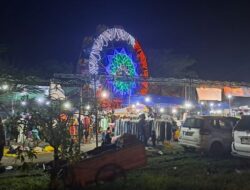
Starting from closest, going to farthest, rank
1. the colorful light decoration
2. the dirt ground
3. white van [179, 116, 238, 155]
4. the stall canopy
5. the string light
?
1. the dirt ground
2. white van [179, 116, 238, 155]
3. the string light
4. the colorful light decoration
5. the stall canopy

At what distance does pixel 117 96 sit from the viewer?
26.9m

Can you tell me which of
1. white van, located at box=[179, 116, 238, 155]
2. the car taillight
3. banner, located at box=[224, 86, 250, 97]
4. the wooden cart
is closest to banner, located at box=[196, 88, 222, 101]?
banner, located at box=[224, 86, 250, 97]

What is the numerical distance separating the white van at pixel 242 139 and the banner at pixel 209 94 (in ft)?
45.1

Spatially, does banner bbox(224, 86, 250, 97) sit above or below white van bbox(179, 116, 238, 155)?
above

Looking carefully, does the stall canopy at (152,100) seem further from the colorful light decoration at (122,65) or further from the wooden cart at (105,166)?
the wooden cart at (105,166)

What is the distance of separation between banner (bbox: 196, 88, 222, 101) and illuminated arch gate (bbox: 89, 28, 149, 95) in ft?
12.7

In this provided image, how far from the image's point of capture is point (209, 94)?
27.5 metres

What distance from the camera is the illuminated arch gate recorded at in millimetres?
26688

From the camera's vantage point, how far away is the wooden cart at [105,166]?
8930 millimetres

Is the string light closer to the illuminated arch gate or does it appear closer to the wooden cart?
the illuminated arch gate

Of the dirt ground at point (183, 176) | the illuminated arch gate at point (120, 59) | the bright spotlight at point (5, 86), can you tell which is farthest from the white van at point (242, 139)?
the illuminated arch gate at point (120, 59)

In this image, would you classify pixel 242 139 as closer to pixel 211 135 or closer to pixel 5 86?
pixel 211 135

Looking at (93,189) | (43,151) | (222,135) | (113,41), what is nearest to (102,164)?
(93,189)

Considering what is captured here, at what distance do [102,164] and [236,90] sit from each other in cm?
2043
